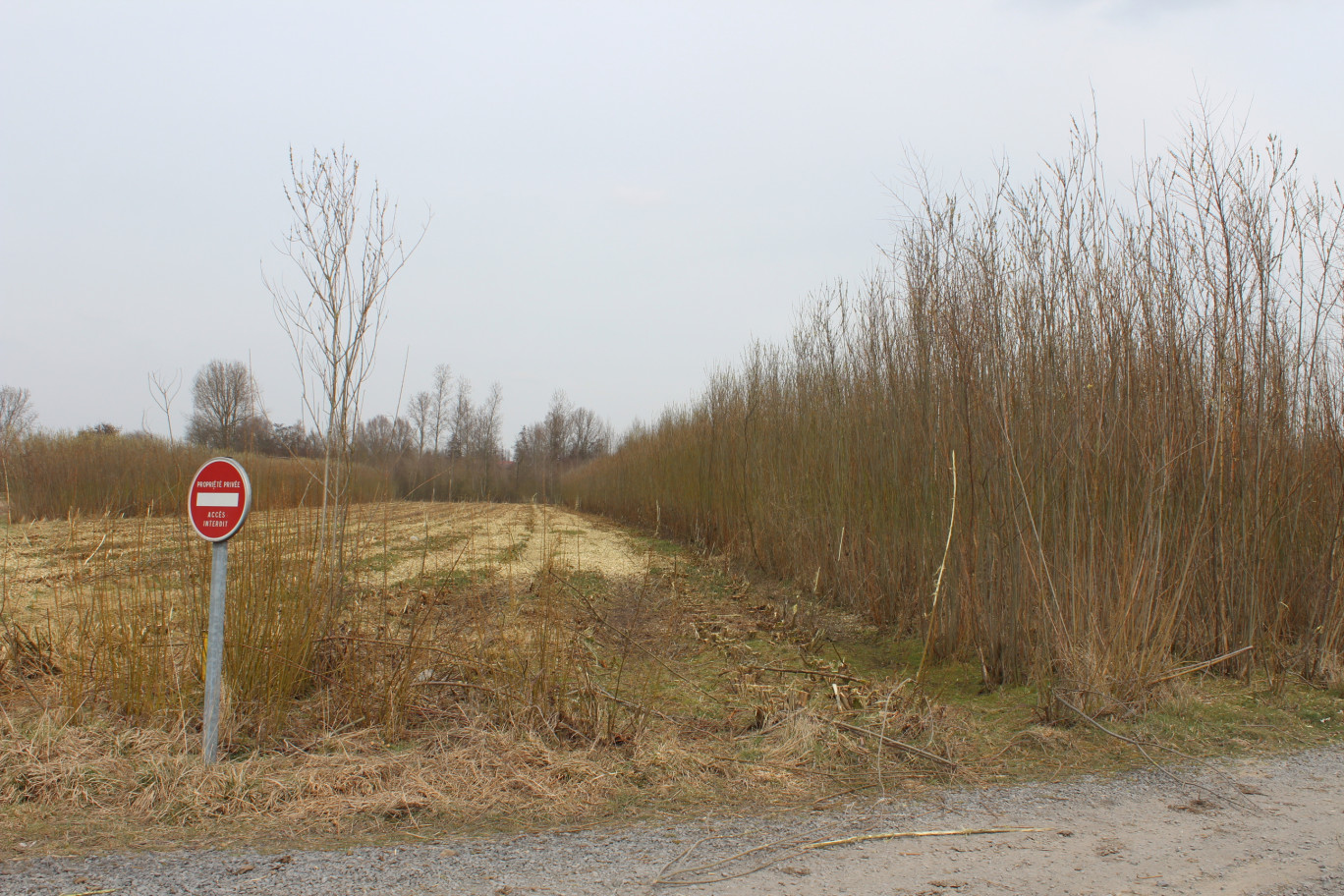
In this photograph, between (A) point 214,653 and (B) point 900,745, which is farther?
(B) point 900,745

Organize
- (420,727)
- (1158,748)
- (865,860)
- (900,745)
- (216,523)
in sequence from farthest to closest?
(420,727) < (1158,748) < (900,745) < (216,523) < (865,860)

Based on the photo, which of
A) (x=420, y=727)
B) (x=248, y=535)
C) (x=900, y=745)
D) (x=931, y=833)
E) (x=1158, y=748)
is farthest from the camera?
(x=248, y=535)

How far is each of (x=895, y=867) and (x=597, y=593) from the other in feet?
19.3

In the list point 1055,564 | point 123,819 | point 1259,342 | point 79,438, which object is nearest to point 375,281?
point 123,819

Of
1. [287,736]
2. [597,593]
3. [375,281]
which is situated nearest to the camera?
[287,736]

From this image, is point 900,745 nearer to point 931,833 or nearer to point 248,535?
point 931,833

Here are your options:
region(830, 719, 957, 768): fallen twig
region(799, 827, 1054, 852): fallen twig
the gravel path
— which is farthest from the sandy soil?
region(799, 827, 1054, 852): fallen twig

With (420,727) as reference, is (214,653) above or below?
above

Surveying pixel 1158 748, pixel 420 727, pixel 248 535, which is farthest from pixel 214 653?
pixel 1158 748

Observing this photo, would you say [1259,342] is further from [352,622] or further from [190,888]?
[190,888]

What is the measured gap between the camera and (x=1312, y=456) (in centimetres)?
532

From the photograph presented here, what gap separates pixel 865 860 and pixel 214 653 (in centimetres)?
266

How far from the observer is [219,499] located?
10.3 feet

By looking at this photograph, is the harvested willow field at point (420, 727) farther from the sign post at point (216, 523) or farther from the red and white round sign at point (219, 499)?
the red and white round sign at point (219, 499)
